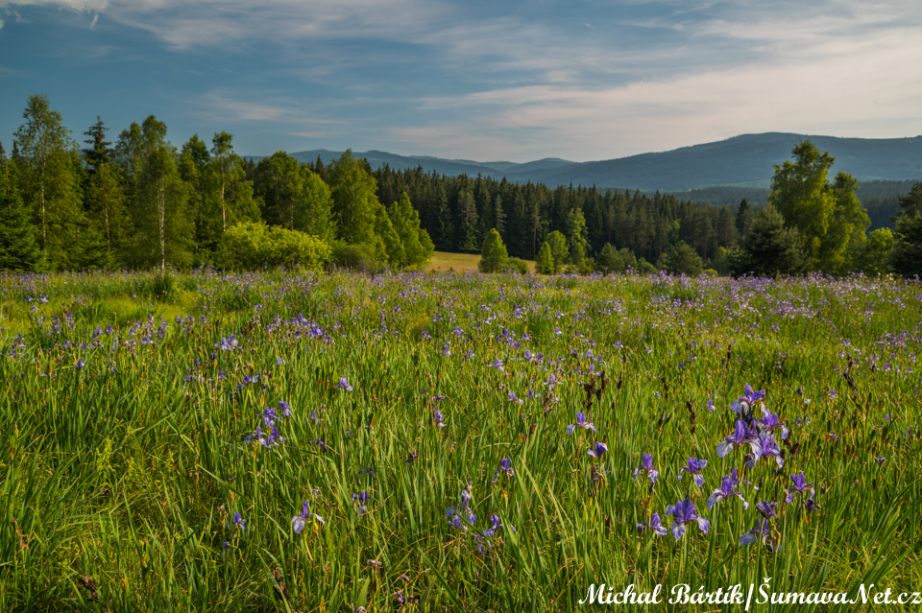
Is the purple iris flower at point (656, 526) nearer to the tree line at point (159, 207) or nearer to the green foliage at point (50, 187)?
the tree line at point (159, 207)

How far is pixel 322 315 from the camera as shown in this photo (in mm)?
7312

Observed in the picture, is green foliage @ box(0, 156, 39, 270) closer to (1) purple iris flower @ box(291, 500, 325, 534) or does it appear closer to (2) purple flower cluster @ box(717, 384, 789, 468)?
(1) purple iris flower @ box(291, 500, 325, 534)

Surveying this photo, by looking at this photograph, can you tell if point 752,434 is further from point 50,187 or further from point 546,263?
point 546,263

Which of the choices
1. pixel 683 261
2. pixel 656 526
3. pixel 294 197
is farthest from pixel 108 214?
pixel 683 261

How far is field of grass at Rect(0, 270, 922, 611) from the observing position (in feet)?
6.18

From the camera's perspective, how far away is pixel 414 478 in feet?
7.81

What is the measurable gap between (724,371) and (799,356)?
1.42 m

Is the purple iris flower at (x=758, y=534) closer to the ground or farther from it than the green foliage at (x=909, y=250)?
closer to the ground

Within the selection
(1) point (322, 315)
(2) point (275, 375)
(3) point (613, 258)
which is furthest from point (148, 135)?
(3) point (613, 258)

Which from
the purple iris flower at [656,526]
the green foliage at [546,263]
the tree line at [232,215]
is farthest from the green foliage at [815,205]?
the green foliage at [546,263]

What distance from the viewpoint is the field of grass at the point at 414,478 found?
1.88 m

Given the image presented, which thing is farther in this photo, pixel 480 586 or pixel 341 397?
pixel 341 397

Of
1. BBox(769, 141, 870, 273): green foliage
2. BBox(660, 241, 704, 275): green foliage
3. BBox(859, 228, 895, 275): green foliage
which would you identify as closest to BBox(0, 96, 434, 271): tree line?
BBox(769, 141, 870, 273): green foliage

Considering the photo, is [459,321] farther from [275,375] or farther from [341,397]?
[341,397]
